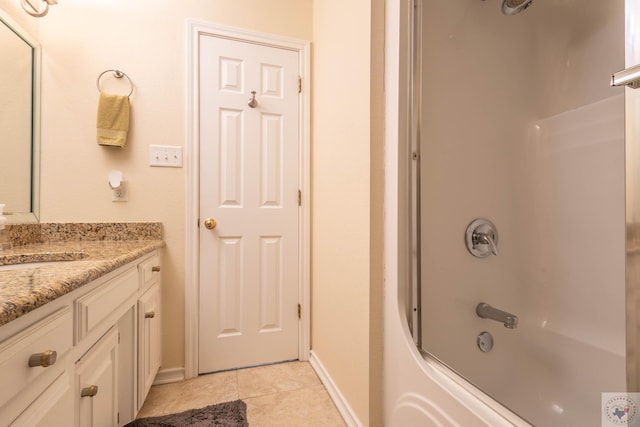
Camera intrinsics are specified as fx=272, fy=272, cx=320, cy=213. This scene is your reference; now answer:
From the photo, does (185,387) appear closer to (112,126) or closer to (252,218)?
(252,218)

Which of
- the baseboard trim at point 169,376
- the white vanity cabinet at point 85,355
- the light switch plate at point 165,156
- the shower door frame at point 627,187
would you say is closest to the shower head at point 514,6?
the shower door frame at point 627,187

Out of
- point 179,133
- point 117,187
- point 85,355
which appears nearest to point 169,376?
point 85,355

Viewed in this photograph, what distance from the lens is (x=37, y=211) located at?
139 centimetres

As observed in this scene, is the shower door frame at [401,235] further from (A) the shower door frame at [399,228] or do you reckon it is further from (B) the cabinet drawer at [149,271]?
(B) the cabinet drawer at [149,271]

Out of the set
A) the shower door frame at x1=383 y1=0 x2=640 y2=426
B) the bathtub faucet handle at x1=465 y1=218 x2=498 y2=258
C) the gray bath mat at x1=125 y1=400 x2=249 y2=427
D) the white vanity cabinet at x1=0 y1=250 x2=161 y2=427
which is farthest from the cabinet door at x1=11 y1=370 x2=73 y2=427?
the bathtub faucet handle at x1=465 y1=218 x2=498 y2=258

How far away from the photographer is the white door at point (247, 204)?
1607mm

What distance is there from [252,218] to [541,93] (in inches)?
63.4

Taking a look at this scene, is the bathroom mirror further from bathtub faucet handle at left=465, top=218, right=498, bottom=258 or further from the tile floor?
bathtub faucet handle at left=465, top=218, right=498, bottom=258

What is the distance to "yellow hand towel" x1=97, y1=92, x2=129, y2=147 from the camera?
1.43 meters

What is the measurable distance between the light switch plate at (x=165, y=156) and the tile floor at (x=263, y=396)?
4.02ft

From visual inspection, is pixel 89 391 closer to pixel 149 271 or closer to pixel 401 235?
pixel 149 271

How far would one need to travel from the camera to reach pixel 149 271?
50.9 inches

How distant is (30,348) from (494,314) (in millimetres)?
1407

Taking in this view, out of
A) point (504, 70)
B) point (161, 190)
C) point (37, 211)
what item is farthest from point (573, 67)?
point (37, 211)
